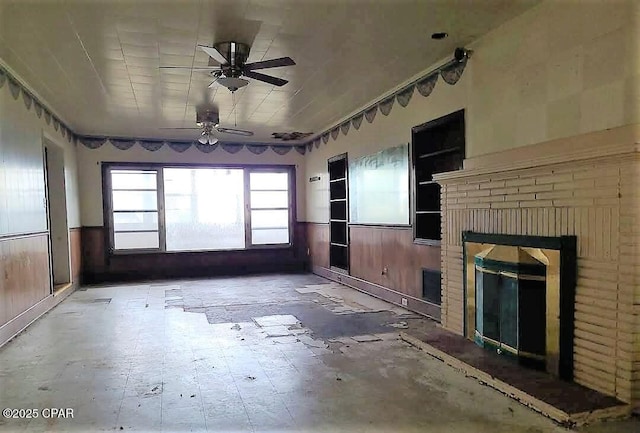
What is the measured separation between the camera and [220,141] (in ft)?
32.1

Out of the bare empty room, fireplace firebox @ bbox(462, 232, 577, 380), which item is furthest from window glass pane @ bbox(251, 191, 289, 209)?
fireplace firebox @ bbox(462, 232, 577, 380)

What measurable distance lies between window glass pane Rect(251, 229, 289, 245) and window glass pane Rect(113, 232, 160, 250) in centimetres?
207

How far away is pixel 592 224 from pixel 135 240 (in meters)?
8.57

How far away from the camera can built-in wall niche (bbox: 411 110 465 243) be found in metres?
5.57

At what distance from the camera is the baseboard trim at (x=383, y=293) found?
17.6 ft

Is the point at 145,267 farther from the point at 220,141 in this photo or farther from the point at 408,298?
the point at 408,298

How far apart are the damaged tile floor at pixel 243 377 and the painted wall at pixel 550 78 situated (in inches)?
80.4

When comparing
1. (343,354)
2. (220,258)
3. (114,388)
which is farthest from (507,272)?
(220,258)

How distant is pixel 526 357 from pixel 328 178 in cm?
580

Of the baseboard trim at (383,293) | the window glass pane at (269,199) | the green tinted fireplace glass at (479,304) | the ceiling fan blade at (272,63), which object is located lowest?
the baseboard trim at (383,293)

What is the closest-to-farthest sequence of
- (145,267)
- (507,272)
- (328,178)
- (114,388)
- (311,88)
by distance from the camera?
(114,388) < (507,272) < (311,88) < (328,178) < (145,267)

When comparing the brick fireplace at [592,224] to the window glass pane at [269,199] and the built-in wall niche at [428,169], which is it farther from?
the window glass pane at [269,199]

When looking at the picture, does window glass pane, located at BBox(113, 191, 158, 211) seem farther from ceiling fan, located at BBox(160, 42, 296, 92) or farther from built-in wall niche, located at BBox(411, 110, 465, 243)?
built-in wall niche, located at BBox(411, 110, 465, 243)

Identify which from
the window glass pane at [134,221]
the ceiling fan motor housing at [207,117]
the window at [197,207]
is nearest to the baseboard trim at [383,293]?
the window at [197,207]
